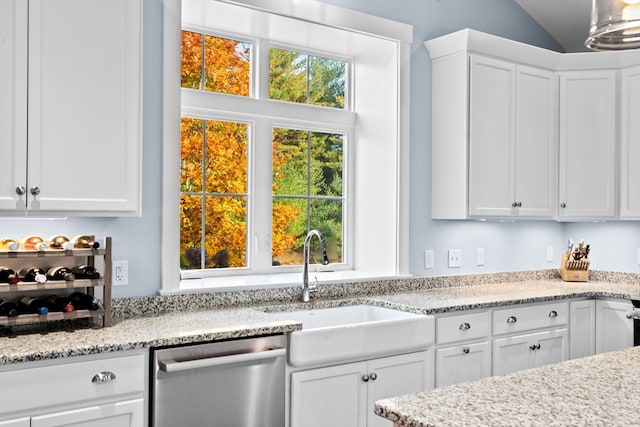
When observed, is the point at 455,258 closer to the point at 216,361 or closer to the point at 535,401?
the point at 216,361

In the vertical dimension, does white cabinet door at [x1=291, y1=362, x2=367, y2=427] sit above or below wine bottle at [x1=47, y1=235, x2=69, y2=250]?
below

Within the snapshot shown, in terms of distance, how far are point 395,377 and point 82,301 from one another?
1443 millimetres

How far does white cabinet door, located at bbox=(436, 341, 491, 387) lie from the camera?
10.2 ft

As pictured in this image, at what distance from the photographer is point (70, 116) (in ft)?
7.56

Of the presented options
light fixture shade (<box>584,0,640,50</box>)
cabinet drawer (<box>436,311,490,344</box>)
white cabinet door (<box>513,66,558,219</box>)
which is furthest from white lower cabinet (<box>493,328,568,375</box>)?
light fixture shade (<box>584,0,640,50</box>)

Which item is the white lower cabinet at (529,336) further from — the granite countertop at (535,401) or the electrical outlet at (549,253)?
the granite countertop at (535,401)

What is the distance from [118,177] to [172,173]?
47 cm

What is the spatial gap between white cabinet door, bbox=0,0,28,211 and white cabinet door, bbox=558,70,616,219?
3.27 meters

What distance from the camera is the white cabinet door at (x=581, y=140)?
13.4 feet

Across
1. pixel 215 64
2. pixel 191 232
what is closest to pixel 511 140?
pixel 215 64

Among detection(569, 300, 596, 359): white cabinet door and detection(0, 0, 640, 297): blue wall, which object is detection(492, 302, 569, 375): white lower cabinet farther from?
detection(0, 0, 640, 297): blue wall

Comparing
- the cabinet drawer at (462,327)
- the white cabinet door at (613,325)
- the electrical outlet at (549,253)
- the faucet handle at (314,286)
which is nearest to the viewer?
the cabinet drawer at (462,327)

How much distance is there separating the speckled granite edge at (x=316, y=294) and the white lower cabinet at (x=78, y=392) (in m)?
0.52

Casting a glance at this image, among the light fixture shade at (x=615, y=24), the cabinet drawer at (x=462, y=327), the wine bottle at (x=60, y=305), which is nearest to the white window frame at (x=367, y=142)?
the cabinet drawer at (x=462, y=327)
